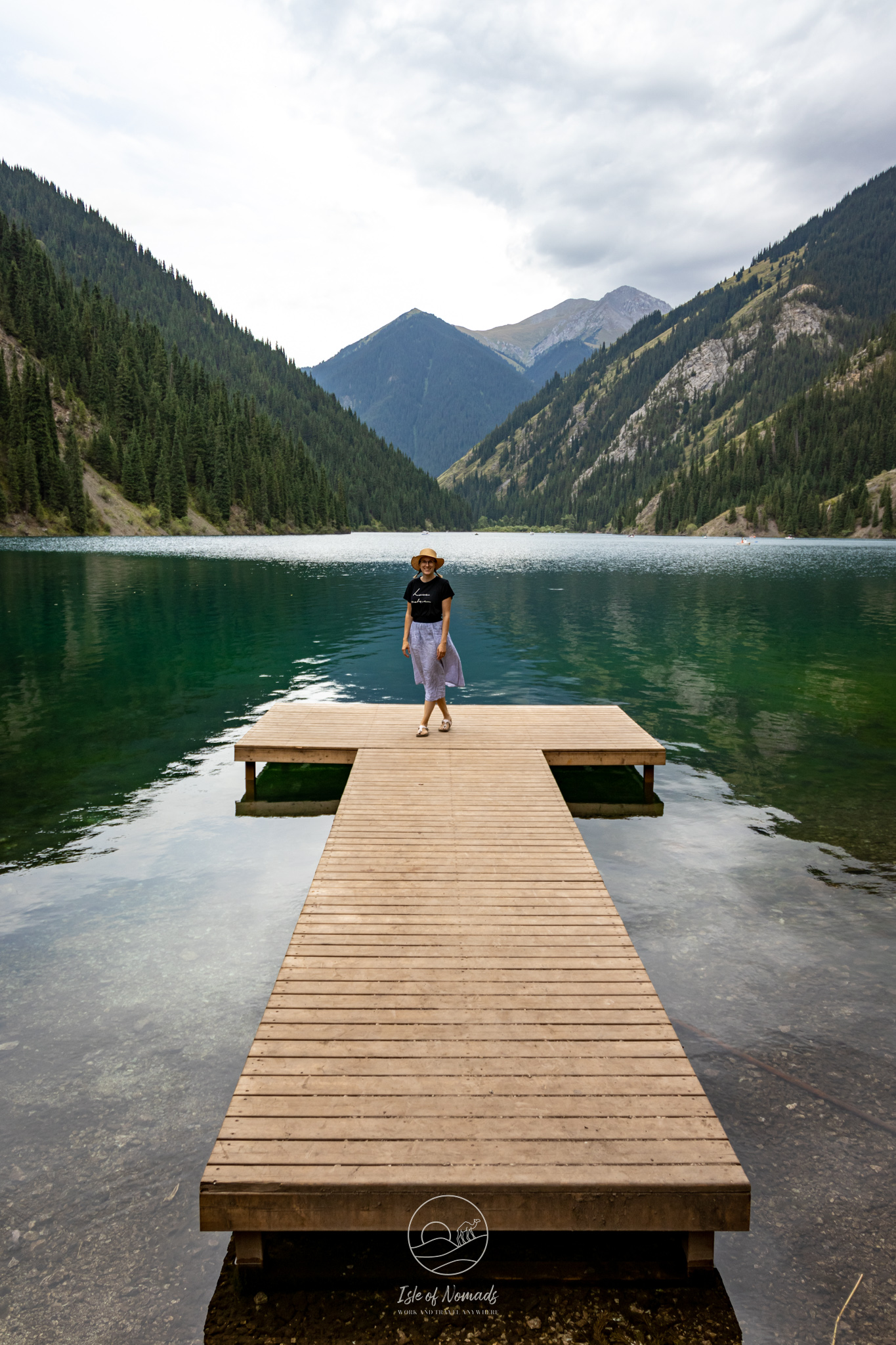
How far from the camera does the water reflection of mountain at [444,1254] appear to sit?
4.18 meters

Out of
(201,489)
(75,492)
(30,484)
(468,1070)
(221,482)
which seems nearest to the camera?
(468,1070)

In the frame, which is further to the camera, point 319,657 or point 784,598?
point 784,598

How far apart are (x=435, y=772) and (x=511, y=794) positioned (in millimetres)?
1539

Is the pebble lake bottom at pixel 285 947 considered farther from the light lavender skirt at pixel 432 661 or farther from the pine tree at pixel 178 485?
the pine tree at pixel 178 485

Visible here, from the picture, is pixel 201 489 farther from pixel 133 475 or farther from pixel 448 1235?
pixel 448 1235

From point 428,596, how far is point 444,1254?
31.1 ft

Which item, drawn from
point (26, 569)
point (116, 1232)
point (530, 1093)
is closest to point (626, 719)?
point (530, 1093)

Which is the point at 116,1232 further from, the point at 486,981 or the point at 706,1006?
the point at 706,1006

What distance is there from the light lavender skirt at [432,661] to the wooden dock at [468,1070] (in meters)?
4.60

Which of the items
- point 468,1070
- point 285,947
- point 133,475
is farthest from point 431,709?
point 133,475

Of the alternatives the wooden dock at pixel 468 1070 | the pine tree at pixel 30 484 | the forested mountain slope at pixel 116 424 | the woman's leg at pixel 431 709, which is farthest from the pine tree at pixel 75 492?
the wooden dock at pixel 468 1070

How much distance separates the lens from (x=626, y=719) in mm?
15961

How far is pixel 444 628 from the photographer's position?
12.8 metres

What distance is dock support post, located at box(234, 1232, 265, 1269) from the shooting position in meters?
4.14
